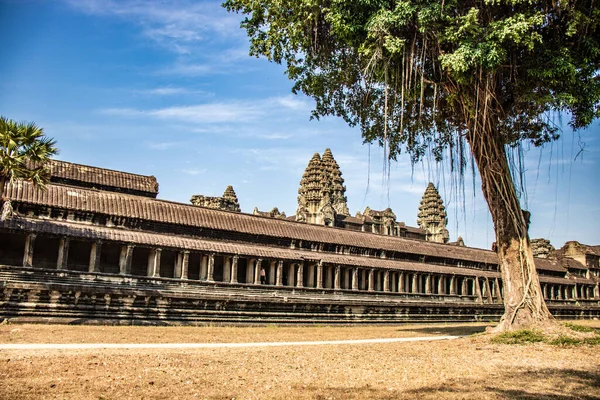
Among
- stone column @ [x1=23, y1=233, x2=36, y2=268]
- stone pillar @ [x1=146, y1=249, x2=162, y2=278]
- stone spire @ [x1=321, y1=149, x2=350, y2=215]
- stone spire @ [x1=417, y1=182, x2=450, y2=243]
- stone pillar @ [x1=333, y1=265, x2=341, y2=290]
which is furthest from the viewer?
stone spire @ [x1=417, y1=182, x2=450, y2=243]

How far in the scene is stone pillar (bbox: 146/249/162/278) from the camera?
23422 mm

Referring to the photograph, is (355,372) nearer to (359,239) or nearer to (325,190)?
(359,239)

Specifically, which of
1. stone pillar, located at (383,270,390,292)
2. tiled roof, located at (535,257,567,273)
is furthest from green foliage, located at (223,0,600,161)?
tiled roof, located at (535,257,567,273)

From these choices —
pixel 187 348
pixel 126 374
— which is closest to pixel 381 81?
pixel 187 348

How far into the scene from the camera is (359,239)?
1375 inches

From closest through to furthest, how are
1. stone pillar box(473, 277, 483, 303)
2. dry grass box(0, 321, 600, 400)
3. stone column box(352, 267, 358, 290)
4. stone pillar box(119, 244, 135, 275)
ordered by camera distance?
dry grass box(0, 321, 600, 400), stone pillar box(119, 244, 135, 275), stone column box(352, 267, 358, 290), stone pillar box(473, 277, 483, 303)

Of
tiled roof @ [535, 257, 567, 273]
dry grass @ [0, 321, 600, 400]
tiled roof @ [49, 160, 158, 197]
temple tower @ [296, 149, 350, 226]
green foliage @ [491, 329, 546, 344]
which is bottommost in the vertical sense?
dry grass @ [0, 321, 600, 400]

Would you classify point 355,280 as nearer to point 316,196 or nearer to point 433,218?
point 316,196

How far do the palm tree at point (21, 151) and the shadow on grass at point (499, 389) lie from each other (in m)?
14.6

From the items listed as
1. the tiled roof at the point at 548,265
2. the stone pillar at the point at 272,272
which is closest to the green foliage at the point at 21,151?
the stone pillar at the point at 272,272

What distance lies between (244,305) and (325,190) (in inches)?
A: 1502

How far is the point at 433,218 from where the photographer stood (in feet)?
247

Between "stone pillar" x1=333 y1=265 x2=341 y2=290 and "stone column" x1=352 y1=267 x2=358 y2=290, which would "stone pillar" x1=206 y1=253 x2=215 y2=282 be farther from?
"stone column" x1=352 y1=267 x2=358 y2=290

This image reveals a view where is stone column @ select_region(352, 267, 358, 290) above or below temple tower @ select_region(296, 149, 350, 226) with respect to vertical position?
below
